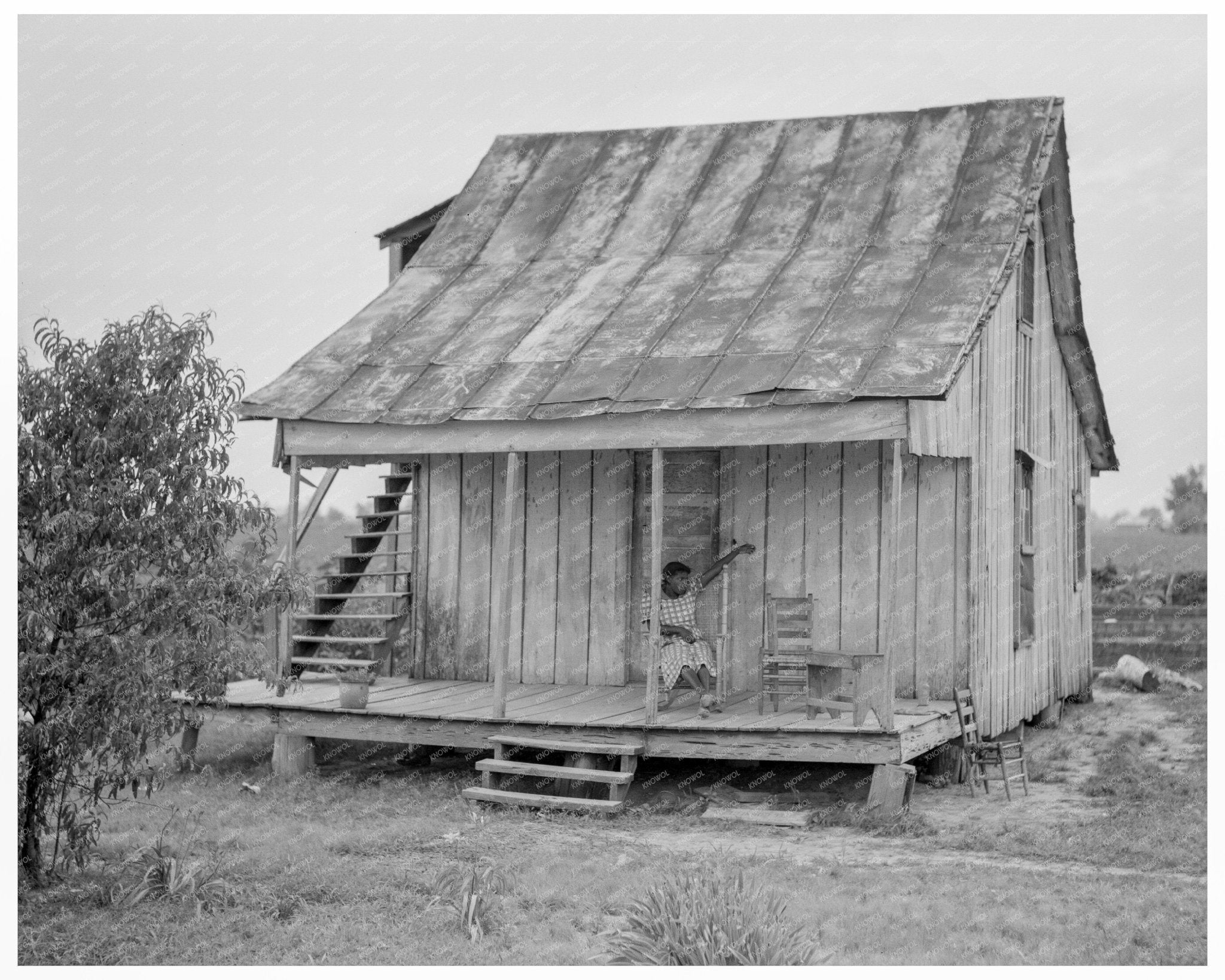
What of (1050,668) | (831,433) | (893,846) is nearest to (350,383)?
(831,433)

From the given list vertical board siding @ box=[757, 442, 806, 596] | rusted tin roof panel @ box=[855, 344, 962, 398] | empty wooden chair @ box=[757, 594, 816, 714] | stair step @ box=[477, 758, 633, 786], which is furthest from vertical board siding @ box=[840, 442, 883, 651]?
stair step @ box=[477, 758, 633, 786]

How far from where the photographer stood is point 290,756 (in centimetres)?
1236

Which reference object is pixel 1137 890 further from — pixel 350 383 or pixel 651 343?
pixel 350 383

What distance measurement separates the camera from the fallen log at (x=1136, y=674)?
1903 cm

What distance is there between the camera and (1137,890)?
324 inches

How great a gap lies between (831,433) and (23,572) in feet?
18.9

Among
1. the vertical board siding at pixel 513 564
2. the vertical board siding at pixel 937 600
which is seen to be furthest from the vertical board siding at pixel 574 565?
the vertical board siding at pixel 937 600

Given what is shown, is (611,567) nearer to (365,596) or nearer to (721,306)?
(365,596)

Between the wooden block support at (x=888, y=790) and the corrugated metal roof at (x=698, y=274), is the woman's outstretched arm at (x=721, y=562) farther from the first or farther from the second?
the wooden block support at (x=888, y=790)

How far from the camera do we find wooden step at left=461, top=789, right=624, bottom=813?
34.8 ft

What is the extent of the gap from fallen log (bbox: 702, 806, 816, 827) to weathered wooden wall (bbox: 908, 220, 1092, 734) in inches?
108

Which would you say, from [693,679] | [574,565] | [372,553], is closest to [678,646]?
[693,679]

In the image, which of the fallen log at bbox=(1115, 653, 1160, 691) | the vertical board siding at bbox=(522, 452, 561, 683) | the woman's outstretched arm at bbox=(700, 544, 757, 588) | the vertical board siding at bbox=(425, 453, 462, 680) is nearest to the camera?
the woman's outstretched arm at bbox=(700, 544, 757, 588)

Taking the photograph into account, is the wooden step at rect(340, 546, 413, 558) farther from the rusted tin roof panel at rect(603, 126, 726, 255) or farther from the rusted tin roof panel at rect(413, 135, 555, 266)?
the rusted tin roof panel at rect(603, 126, 726, 255)
